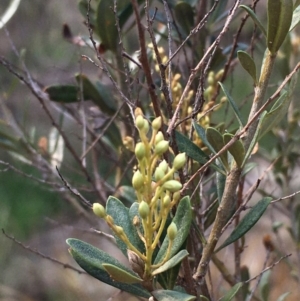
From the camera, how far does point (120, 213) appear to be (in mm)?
503

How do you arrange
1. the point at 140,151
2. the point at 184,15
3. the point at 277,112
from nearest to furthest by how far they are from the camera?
1. the point at 140,151
2. the point at 277,112
3. the point at 184,15

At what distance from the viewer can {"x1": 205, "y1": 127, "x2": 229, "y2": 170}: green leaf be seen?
1.70 feet

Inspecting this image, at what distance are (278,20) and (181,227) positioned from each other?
0.23 metres

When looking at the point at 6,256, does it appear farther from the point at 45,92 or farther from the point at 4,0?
the point at 45,92

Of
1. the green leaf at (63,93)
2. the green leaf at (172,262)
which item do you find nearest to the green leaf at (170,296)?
the green leaf at (172,262)

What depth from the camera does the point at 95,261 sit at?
18.1 inches

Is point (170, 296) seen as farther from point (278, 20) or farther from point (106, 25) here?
point (106, 25)

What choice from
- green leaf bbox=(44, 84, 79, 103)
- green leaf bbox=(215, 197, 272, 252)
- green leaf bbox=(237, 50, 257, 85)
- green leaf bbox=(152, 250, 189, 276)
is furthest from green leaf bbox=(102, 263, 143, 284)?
green leaf bbox=(44, 84, 79, 103)

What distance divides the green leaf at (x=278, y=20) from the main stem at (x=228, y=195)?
18mm

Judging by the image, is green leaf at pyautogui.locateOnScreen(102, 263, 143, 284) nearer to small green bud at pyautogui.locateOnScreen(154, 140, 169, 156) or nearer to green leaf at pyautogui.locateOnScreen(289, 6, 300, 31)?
small green bud at pyautogui.locateOnScreen(154, 140, 169, 156)

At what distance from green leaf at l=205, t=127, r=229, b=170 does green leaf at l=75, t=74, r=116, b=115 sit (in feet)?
1.39

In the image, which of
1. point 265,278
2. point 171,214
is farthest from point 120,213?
point 265,278

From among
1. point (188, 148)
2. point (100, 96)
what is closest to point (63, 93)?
point (100, 96)

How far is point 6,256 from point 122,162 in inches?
84.5
